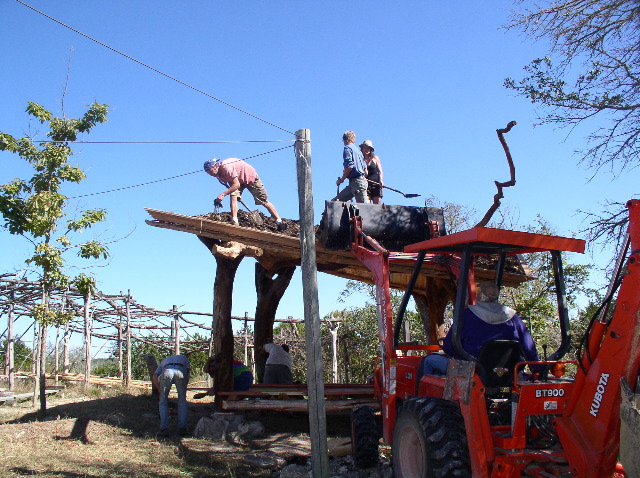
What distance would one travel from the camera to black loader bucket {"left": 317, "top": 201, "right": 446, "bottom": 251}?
8.07 m

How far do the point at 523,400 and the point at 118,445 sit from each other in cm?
617

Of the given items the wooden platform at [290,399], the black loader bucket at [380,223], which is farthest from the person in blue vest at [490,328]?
the wooden platform at [290,399]

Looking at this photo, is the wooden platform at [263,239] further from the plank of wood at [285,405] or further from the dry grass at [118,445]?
the dry grass at [118,445]

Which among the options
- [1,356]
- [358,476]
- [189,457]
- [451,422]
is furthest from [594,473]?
[1,356]

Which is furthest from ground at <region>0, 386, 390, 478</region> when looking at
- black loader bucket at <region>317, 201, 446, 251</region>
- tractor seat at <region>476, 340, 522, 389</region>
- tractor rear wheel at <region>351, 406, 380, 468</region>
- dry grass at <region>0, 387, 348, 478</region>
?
black loader bucket at <region>317, 201, 446, 251</region>

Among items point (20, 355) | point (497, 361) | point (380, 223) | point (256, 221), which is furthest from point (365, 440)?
point (20, 355)

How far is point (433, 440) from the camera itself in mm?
4559

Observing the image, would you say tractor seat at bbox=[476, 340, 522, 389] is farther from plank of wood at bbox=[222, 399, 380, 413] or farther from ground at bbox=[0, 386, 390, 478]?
plank of wood at bbox=[222, 399, 380, 413]

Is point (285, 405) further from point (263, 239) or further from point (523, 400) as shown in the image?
point (523, 400)

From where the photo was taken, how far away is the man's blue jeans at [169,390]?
29.8 ft

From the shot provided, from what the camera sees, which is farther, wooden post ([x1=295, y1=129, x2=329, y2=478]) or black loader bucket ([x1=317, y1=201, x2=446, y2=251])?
black loader bucket ([x1=317, y1=201, x2=446, y2=251])

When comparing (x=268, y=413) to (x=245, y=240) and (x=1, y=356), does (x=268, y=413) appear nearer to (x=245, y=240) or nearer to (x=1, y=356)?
(x=245, y=240)

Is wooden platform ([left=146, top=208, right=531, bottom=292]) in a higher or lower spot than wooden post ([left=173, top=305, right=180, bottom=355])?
higher

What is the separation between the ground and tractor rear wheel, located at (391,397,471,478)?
4.74 feet
